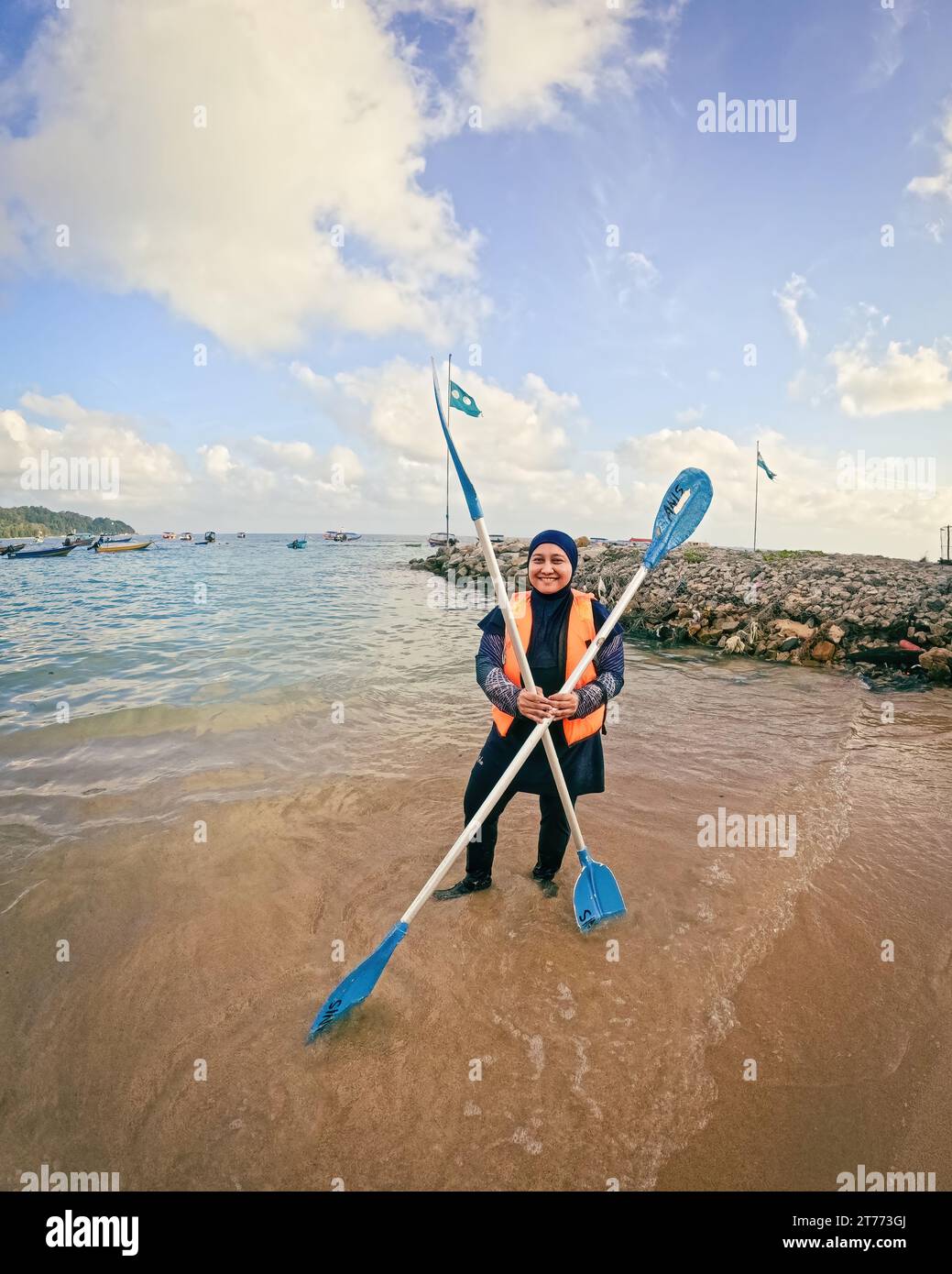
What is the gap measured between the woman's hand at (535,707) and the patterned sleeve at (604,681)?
0.19 metres

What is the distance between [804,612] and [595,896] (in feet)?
39.3

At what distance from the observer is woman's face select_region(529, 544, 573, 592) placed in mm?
3320

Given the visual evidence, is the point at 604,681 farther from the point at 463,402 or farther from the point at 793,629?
the point at 793,629

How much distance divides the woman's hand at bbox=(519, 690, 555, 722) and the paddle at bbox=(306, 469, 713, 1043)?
0.06 meters

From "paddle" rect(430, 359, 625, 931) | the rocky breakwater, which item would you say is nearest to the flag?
"paddle" rect(430, 359, 625, 931)

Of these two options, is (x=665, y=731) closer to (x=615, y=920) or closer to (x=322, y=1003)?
(x=615, y=920)

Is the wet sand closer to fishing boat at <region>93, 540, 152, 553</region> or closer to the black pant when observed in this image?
the black pant

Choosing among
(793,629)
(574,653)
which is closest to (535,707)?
(574,653)

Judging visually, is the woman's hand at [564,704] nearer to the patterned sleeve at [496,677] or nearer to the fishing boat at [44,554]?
the patterned sleeve at [496,677]

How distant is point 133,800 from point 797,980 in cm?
564

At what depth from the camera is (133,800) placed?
536 centimetres

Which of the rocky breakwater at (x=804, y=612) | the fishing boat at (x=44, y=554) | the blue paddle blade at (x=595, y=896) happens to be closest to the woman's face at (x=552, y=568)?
the blue paddle blade at (x=595, y=896)

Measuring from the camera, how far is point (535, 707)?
10.0 ft
